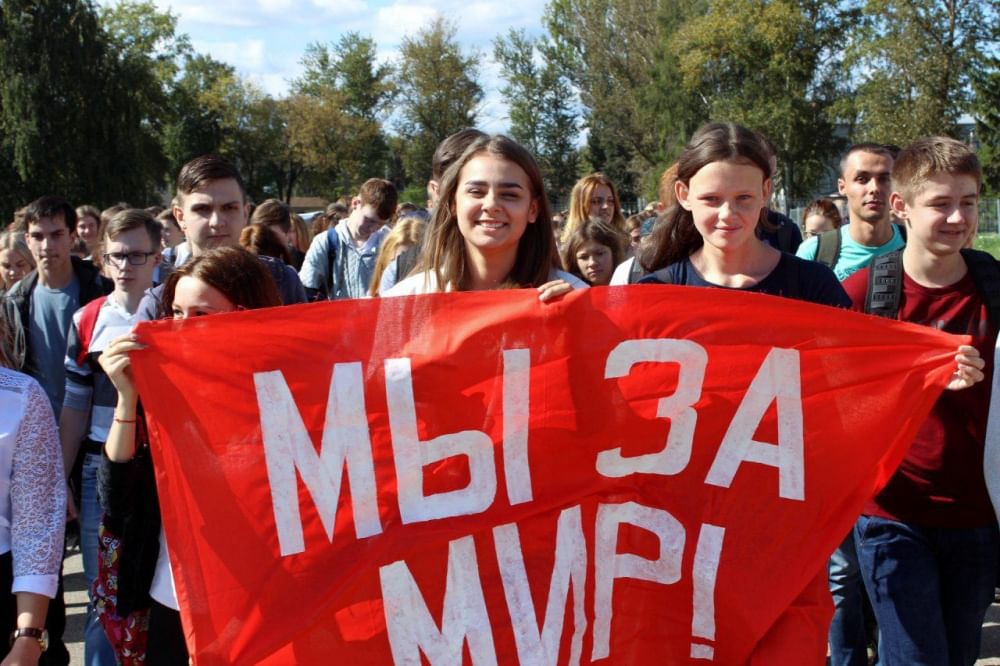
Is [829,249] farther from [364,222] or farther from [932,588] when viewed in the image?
[364,222]

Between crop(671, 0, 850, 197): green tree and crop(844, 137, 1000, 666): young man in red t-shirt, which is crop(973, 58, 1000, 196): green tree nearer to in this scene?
crop(671, 0, 850, 197): green tree

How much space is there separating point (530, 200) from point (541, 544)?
41.2 inches

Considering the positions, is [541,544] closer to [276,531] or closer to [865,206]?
[276,531]

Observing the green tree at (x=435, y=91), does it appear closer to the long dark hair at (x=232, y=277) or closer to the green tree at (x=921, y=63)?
the green tree at (x=921, y=63)

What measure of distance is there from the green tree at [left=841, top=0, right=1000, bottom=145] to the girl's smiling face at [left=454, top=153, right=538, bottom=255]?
1448 inches

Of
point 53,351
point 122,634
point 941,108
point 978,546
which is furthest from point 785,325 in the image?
point 941,108

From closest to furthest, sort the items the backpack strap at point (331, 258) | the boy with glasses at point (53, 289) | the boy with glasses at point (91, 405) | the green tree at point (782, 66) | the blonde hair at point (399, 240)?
the boy with glasses at point (91, 405) → the boy with glasses at point (53, 289) → the blonde hair at point (399, 240) → the backpack strap at point (331, 258) → the green tree at point (782, 66)

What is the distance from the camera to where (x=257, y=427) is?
3.00 m

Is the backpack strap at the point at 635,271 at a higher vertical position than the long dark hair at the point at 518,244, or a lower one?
lower

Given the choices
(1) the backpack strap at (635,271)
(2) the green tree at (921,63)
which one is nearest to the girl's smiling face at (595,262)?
(1) the backpack strap at (635,271)

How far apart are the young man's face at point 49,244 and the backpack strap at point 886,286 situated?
424cm

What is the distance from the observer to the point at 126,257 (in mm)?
4301

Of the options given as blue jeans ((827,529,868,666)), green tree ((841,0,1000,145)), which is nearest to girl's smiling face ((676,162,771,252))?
blue jeans ((827,529,868,666))

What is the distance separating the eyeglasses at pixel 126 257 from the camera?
4281 millimetres
